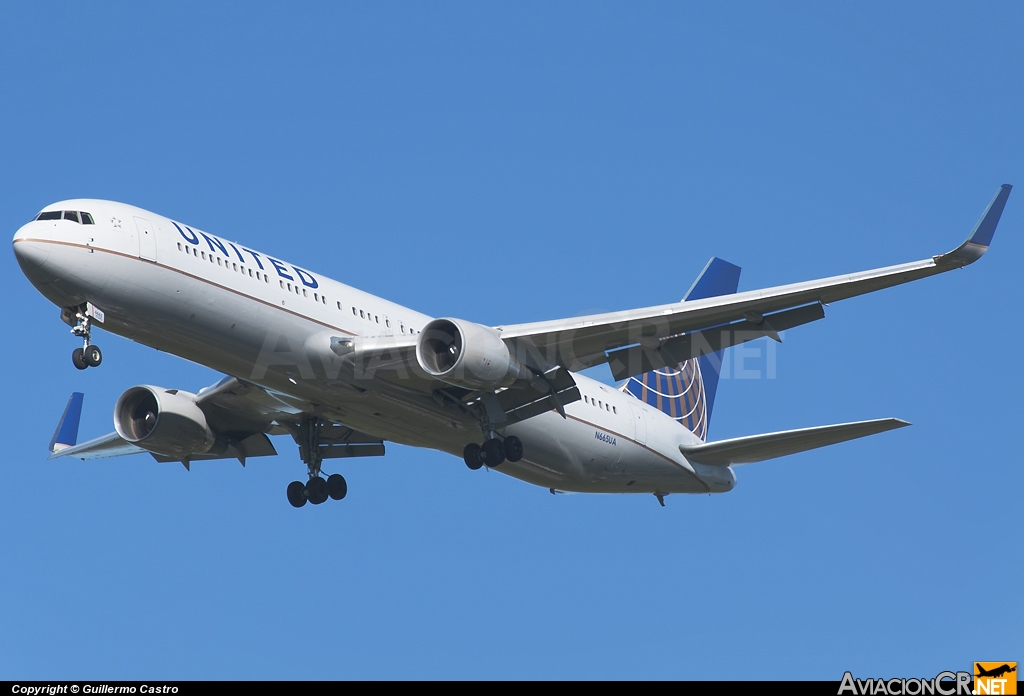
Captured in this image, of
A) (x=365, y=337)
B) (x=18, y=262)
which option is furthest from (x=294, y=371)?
(x=18, y=262)

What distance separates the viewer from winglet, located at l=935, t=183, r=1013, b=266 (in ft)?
81.8

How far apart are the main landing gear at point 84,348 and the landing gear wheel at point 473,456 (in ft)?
30.9

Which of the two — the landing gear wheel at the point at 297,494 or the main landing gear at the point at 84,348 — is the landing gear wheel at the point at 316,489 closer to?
the landing gear wheel at the point at 297,494

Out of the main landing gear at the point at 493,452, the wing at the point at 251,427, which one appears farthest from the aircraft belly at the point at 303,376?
the wing at the point at 251,427

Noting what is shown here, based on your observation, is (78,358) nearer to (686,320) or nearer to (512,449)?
(512,449)

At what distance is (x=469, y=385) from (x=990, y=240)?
446 inches

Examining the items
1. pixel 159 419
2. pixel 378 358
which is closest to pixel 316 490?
pixel 159 419

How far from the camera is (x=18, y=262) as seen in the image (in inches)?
1045

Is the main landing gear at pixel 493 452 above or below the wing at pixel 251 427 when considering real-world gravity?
below

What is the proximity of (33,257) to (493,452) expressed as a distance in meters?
11.4

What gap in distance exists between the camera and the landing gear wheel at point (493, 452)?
31.3 m

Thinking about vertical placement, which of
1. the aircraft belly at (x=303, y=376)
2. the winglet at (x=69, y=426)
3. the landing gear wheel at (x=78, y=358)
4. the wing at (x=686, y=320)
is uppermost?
the winglet at (x=69, y=426)

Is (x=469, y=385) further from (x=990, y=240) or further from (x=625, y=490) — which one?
(x=990, y=240)

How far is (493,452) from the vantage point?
31312mm
